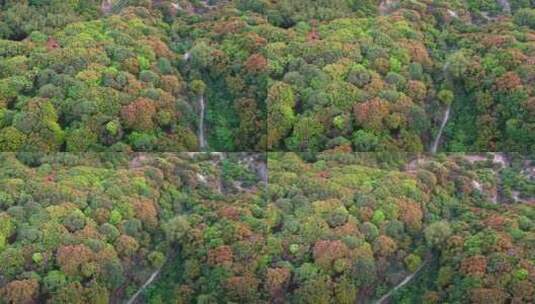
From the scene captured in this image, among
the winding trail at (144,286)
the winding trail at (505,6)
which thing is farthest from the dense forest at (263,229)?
the winding trail at (505,6)

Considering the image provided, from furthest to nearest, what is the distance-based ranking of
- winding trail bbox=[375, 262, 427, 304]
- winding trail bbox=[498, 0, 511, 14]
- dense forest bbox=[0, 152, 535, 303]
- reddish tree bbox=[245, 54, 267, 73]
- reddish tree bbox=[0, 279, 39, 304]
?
winding trail bbox=[498, 0, 511, 14] → reddish tree bbox=[245, 54, 267, 73] → winding trail bbox=[375, 262, 427, 304] → dense forest bbox=[0, 152, 535, 303] → reddish tree bbox=[0, 279, 39, 304]

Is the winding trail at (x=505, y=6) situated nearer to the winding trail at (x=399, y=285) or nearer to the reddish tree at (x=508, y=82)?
the reddish tree at (x=508, y=82)

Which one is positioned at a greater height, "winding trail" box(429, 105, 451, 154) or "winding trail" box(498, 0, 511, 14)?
"winding trail" box(498, 0, 511, 14)

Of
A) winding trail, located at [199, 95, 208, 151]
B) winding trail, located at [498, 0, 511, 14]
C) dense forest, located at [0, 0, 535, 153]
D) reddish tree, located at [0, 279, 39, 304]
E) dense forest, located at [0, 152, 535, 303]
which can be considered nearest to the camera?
reddish tree, located at [0, 279, 39, 304]

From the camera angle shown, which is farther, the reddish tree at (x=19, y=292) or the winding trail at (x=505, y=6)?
the winding trail at (x=505, y=6)

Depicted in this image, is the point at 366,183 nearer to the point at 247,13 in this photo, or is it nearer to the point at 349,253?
the point at 349,253

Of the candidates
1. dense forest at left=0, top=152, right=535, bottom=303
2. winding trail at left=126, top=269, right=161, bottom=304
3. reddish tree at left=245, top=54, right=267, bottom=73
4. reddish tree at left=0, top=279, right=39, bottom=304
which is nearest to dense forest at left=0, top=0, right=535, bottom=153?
reddish tree at left=245, top=54, right=267, bottom=73

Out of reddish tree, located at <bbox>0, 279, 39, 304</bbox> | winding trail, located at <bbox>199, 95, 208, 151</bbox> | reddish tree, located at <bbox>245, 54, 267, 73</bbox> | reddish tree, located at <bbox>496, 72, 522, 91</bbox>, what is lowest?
reddish tree, located at <bbox>0, 279, 39, 304</bbox>

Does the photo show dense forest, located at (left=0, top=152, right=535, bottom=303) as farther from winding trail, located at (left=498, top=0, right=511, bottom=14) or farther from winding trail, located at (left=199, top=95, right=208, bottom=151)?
winding trail, located at (left=498, top=0, right=511, bottom=14)
